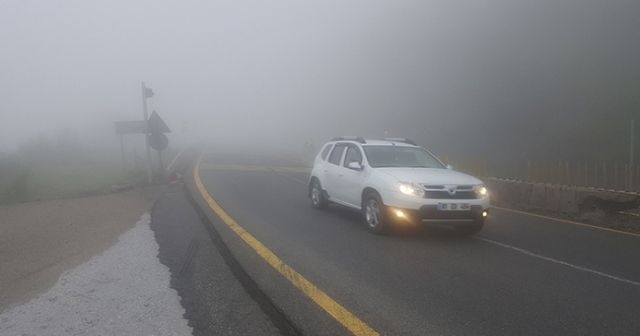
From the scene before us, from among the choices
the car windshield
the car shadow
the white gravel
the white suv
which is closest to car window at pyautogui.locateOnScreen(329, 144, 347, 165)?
the white suv

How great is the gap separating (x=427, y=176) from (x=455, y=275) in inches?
103

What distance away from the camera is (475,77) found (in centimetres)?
4872

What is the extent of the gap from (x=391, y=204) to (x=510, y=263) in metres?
2.08

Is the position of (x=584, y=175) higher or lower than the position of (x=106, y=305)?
lower

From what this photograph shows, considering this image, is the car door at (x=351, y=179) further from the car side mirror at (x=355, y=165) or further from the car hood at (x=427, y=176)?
the car hood at (x=427, y=176)

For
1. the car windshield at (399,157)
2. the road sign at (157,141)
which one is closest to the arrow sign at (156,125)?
the road sign at (157,141)

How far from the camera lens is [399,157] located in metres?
9.92

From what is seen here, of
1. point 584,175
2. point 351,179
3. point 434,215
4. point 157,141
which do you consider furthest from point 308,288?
point 157,141

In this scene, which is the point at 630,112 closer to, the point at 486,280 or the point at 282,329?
the point at 486,280

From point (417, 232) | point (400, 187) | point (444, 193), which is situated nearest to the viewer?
point (444, 193)

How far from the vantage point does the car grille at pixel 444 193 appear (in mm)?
8133

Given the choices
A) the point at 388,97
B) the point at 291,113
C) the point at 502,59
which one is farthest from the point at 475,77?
the point at 291,113

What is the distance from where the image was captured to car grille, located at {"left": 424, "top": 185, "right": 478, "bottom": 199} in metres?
8.13

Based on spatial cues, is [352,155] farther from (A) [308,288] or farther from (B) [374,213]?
(A) [308,288]
